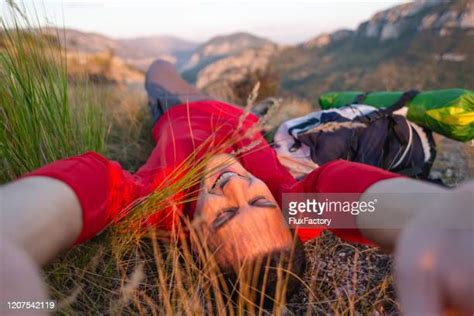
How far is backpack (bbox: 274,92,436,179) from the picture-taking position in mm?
1998

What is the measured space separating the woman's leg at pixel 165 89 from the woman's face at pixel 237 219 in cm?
131

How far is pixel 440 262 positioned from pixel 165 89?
8.24 ft

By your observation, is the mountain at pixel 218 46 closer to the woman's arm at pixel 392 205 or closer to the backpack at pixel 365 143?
the backpack at pixel 365 143

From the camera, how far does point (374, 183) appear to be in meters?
0.95

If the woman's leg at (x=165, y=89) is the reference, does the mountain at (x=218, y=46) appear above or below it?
below

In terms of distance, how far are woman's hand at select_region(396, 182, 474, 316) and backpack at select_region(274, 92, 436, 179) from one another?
4.61ft

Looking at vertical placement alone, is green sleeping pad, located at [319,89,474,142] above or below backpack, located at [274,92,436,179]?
above

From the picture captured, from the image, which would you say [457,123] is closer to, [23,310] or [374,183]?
[374,183]

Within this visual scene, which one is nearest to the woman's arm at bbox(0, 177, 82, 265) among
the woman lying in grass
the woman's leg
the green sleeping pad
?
the woman lying in grass

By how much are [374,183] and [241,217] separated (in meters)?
0.41

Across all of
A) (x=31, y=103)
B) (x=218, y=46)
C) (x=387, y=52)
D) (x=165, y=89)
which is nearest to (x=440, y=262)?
(x=31, y=103)

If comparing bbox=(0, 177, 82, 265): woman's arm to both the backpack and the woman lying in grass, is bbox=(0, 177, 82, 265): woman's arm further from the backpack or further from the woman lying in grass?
the backpack

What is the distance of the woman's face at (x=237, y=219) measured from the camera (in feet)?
3.59

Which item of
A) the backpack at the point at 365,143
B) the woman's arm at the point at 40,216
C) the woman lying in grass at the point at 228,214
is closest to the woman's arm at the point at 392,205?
the woman lying in grass at the point at 228,214
